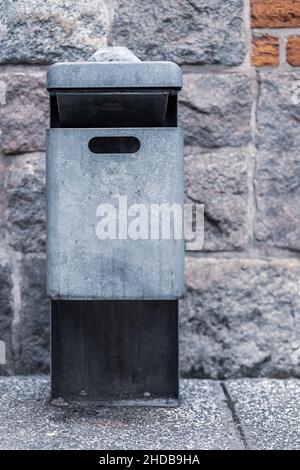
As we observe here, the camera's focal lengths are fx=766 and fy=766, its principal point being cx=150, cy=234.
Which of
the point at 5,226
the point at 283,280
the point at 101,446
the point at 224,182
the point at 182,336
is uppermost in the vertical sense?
the point at 224,182

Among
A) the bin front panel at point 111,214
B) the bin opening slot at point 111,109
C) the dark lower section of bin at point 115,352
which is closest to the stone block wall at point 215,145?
the dark lower section of bin at point 115,352

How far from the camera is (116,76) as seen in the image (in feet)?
7.61

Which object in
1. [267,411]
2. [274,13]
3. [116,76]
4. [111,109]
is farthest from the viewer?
[274,13]

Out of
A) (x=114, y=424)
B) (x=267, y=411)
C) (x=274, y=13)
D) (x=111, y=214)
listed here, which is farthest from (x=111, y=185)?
(x=274, y=13)

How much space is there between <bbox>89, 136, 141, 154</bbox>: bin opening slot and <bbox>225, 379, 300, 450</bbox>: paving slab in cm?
97

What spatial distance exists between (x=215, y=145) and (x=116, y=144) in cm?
59

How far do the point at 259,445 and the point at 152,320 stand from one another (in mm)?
616

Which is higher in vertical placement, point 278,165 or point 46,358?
point 278,165

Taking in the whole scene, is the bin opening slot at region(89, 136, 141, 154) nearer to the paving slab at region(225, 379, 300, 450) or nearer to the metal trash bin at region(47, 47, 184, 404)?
the metal trash bin at region(47, 47, 184, 404)

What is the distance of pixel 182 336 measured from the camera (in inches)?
119

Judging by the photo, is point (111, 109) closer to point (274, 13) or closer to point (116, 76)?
point (116, 76)

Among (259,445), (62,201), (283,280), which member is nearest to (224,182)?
(283,280)

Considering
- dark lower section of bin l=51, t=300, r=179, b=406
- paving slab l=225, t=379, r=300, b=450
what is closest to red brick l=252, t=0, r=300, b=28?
dark lower section of bin l=51, t=300, r=179, b=406

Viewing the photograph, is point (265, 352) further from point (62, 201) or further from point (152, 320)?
point (62, 201)
